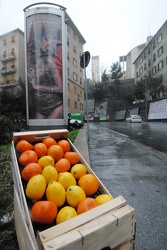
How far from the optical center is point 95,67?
101 meters

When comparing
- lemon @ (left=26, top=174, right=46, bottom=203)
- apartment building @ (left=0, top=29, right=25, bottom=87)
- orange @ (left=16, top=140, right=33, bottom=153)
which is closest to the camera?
lemon @ (left=26, top=174, right=46, bottom=203)

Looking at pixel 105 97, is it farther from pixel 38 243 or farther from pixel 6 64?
pixel 38 243

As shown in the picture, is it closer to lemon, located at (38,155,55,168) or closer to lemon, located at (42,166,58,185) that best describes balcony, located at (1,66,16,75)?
lemon, located at (38,155,55,168)

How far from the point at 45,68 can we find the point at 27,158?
5.98m

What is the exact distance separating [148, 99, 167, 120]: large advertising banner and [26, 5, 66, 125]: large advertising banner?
82.2 feet

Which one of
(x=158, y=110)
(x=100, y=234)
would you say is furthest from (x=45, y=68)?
(x=158, y=110)

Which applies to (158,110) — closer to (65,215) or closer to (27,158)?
(27,158)

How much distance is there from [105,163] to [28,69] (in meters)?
4.74

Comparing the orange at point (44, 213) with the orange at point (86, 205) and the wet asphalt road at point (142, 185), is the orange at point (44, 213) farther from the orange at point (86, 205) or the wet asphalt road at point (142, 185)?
the wet asphalt road at point (142, 185)

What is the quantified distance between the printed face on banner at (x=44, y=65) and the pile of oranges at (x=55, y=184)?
541 centimetres

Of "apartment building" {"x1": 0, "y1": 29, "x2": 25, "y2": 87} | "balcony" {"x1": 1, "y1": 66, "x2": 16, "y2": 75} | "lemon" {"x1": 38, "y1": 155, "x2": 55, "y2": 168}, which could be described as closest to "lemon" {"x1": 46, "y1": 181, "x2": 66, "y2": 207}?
"lemon" {"x1": 38, "y1": 155, "x2": 55, "y2": 168}

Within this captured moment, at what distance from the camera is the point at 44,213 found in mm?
1264

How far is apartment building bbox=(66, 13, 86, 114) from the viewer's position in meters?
35.6

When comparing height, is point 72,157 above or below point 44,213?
above
